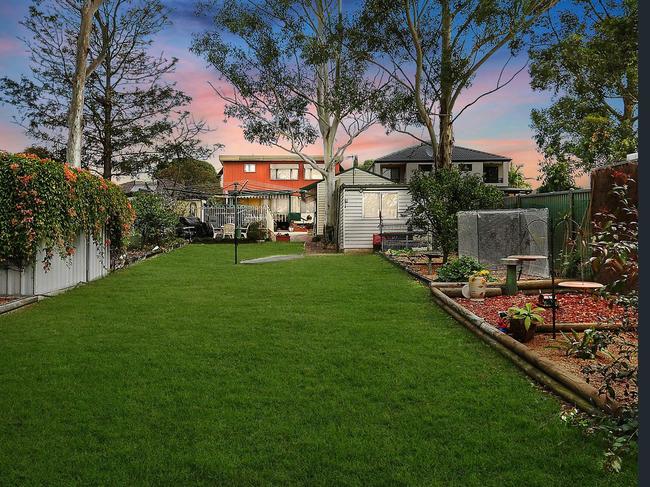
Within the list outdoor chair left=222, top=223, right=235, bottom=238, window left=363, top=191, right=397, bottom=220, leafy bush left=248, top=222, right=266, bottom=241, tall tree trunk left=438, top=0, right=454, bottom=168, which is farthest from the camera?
leafy bush left=248, top=222, right=266, bottom=241

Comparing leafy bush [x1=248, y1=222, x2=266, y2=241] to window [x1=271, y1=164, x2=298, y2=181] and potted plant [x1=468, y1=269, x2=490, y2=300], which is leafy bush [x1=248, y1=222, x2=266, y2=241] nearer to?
potted plant [x1=468, y1=269, x2=490, y2=300]

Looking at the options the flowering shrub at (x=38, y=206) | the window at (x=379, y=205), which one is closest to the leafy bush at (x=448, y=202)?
the window at (x=379, y=205)

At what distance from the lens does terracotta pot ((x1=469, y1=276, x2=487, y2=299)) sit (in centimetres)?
966

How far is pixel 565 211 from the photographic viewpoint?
11.7 metres

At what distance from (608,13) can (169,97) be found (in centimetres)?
2000

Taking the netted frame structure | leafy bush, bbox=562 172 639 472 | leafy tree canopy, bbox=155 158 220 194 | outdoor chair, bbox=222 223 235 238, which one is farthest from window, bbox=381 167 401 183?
leafy bush, bbox=562 172 639 472

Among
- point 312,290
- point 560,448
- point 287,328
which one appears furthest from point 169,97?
point 560,448

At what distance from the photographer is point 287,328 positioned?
7.36 meters

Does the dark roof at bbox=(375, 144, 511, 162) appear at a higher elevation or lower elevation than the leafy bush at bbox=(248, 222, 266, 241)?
higher

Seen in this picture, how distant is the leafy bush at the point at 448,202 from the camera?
49.5 ft

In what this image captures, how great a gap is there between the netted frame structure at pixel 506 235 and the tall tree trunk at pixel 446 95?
732 cm

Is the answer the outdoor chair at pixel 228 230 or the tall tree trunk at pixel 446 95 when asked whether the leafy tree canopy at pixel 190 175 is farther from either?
the tall tree trunk at pixel 446 95

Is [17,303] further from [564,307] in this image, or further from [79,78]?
[79,78]

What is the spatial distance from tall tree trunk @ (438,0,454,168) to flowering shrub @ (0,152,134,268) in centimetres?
1313
